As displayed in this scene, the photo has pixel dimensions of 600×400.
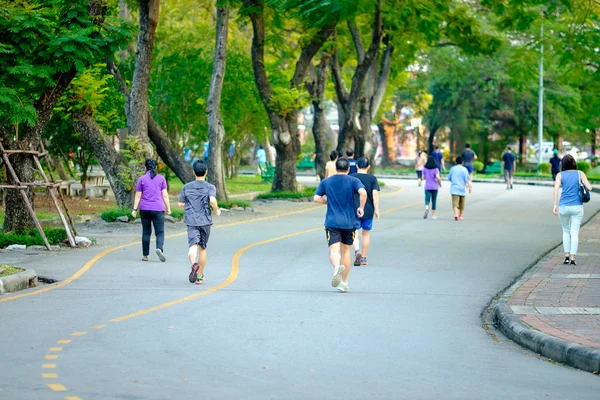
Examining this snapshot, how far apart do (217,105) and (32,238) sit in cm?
1136

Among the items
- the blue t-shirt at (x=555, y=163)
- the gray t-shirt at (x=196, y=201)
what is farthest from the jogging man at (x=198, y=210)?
the blue t-shirt at (x=555, y=163)

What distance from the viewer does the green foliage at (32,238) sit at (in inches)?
745

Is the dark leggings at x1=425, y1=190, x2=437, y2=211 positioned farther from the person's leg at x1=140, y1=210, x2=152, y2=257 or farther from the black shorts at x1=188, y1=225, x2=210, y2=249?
the black shorts at x1=188, y1=225, x2=210, y2=249

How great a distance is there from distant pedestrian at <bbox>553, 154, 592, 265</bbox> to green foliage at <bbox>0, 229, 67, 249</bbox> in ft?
28.5

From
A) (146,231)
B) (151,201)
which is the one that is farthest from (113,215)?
(146,231)

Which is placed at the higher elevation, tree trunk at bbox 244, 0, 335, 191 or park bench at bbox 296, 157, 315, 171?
tree trunk at bbox 244, 0, 335, 191

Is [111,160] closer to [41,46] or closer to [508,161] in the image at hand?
[41,46]

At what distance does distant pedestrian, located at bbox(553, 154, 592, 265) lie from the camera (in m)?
16.3

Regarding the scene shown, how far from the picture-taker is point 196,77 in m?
38.2

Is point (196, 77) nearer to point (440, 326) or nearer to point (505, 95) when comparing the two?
point (440, 326)

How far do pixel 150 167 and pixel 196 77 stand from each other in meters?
20.9

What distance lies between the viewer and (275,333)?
10391 mm

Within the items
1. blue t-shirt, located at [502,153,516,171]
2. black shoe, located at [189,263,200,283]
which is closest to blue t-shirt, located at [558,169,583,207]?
black shoe, located at [189,263,200,283]

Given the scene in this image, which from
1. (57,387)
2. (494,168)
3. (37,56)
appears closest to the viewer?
(57,387)
